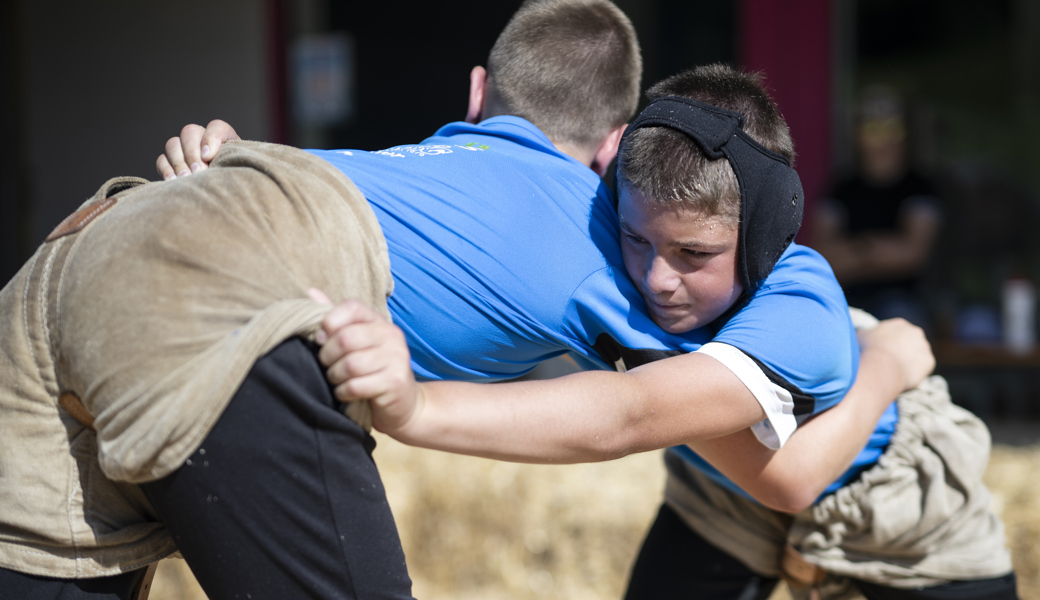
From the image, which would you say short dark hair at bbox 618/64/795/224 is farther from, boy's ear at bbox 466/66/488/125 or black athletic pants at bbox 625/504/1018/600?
black athletic pants at bbox 625/504/1018/600

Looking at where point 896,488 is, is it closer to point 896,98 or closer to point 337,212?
point 337,212

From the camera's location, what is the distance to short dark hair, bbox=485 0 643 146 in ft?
5.85

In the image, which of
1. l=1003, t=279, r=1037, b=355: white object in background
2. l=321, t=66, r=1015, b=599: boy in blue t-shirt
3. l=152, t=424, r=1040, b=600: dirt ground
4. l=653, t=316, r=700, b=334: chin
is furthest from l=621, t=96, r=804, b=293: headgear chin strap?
l=1003, t=279, r=1037, b=355: white object in background

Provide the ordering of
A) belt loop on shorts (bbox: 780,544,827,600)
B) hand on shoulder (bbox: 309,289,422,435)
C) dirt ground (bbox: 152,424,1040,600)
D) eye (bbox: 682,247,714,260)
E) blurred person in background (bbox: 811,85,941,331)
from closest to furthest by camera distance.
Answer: hand on shoulder (bbox: 309,289,422,435), eye (bbox: 682,247,714,260), belt loop on shorts (bbox: 780,544,827,600), dirt ground (bbox: 152,424,1040,600), blurred person in background (bbox: 811,85,941,331)

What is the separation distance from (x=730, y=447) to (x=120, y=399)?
3.43ft

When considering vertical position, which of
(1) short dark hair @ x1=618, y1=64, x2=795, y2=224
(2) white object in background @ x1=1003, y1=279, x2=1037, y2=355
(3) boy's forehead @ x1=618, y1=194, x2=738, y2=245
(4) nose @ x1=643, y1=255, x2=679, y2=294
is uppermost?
(1) short dark hair @ x1=618, y1=64, x2=795, y2=224

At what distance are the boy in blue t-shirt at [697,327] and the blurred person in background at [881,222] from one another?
352cm

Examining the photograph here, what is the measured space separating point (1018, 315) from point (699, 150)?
4193 mm

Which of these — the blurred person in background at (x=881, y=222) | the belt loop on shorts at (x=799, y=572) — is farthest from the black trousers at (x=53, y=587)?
the blurred person in background at (x=881, y=222)

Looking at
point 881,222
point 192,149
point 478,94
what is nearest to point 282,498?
point 192,149

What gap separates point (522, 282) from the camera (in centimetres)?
142

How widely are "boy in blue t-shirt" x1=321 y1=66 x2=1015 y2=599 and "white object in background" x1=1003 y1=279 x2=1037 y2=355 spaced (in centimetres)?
367

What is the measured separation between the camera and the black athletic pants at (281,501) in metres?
1.15

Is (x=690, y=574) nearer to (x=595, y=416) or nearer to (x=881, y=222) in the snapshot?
(x=595, y=416)
